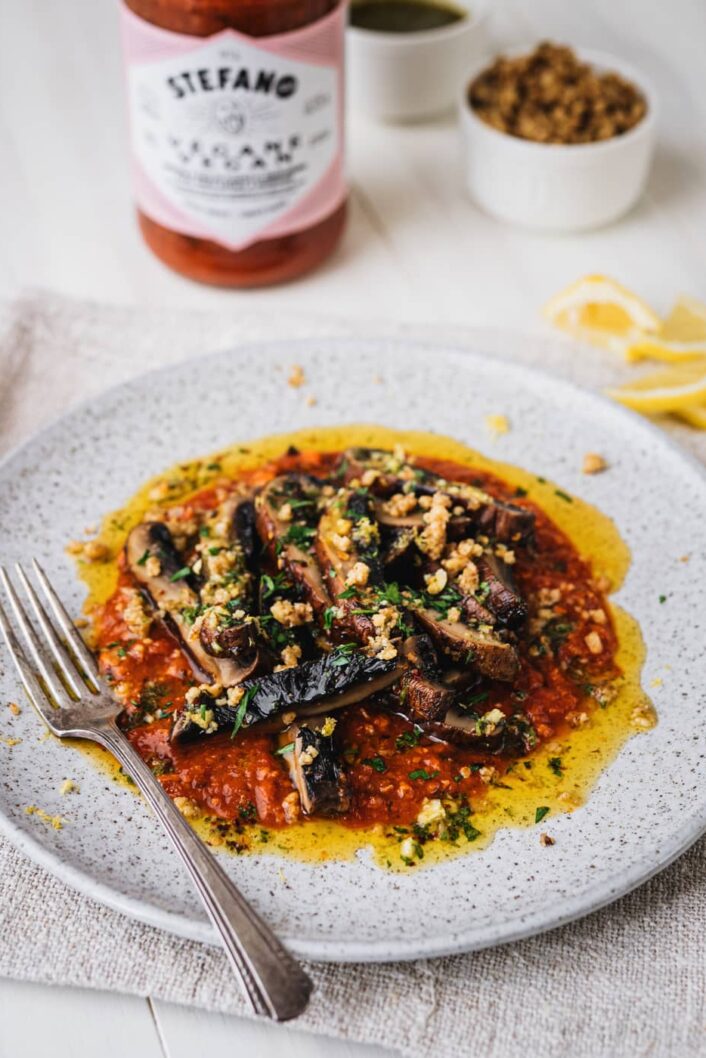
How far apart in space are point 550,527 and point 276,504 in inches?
38.6

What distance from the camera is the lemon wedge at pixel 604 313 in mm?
5133

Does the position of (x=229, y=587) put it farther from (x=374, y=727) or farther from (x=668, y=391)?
(x=668, y=391)

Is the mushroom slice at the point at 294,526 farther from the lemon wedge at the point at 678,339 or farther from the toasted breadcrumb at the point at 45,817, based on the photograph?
the lemon wedge at the point at 678,339

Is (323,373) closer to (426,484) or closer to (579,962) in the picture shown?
(426,484)

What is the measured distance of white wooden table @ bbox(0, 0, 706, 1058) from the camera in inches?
223

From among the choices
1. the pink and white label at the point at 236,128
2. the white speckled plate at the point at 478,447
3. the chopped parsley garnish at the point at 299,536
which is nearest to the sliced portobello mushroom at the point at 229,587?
the chopped parsley garnish at the point at 299,536

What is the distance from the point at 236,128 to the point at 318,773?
287 centimetres

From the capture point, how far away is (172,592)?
376 cm

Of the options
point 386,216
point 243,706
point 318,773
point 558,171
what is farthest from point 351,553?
point 386,216

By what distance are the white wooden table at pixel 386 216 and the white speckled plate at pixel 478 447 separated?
1.03 m

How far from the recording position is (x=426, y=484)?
3.89m

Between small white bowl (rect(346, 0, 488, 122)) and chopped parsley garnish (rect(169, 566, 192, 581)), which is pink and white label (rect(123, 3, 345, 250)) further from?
chopped parsley garnish (rect(169, 566, 192, 581))

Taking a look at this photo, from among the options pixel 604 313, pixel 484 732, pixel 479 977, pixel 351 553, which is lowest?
pixel 479 977

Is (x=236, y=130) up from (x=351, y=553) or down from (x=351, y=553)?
up
